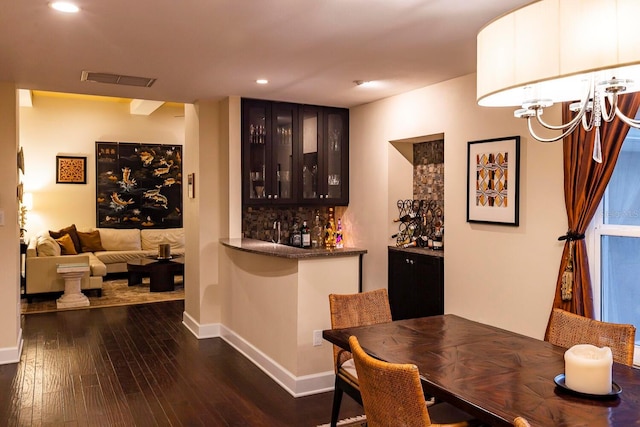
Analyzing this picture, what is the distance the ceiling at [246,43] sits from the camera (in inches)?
108

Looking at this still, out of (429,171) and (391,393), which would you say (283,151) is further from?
(391,393)

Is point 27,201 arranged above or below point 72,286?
above

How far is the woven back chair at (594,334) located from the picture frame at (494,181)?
124 centimetres

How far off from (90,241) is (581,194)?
7917mm

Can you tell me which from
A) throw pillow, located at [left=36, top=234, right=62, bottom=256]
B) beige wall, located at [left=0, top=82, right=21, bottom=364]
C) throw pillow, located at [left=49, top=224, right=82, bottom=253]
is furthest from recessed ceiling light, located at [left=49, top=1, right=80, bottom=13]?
throw pillow, located at [left=49, top=224, right=82, bottom=253]

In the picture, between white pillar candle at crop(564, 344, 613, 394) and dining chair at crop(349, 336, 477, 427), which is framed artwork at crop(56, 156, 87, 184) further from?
white pillar candle at crop(564, 344, 613, 394)

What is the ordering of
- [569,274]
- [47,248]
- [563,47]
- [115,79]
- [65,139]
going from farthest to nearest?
[65,139] < [47,248] < [115,79] < [569,274] < [563,47]

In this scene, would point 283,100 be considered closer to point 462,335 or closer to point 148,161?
point 462,335

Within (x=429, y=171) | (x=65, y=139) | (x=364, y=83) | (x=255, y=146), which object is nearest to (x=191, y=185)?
(x=255, y=146)

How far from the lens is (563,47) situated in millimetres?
1554

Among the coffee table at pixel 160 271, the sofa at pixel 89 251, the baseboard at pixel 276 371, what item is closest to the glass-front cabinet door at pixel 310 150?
the baseboard at pixel 276 371

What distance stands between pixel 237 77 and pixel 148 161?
601 cm

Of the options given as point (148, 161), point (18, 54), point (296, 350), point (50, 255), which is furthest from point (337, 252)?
point (148, 161)

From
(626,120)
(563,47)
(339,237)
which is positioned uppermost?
(563,47)
